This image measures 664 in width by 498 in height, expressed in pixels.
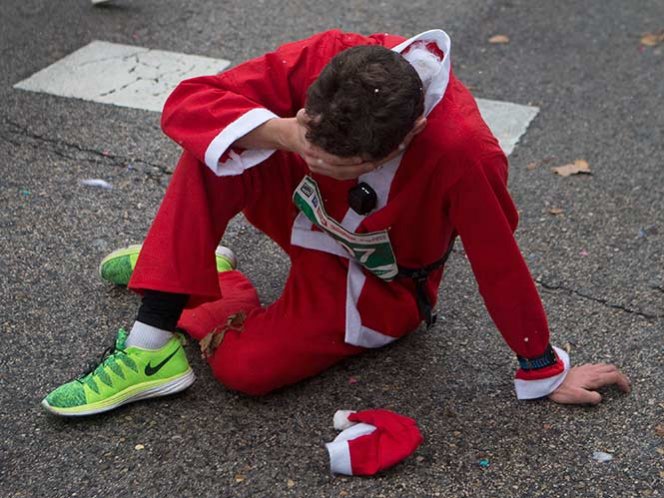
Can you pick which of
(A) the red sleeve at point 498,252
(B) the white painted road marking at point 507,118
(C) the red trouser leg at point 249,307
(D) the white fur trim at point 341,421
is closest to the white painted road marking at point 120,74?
(B) the white painted road marking at point 507,118

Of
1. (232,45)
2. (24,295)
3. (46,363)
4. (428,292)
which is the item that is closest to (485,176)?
(428,292)

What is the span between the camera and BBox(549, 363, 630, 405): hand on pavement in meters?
2.47

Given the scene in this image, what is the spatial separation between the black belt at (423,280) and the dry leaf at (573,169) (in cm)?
120

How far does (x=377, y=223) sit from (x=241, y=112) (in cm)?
41

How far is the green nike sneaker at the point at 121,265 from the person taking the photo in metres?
2.88

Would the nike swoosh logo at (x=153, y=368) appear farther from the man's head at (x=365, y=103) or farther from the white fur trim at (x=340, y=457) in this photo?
the man's head at (x=365, y=103)

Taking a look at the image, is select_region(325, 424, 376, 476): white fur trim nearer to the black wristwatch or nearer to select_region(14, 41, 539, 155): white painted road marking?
the black wristwatch

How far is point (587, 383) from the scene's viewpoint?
2500mm

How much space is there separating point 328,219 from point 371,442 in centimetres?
54

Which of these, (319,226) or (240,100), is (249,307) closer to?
(319,226)

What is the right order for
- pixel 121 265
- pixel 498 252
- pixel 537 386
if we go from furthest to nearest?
pixel 121 265, pixel 537 386, pixel 498 252

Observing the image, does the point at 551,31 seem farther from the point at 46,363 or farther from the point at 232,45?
the point at 46,363

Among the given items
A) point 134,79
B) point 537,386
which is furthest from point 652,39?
point 537,386

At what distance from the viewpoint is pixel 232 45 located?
15.0 feet
